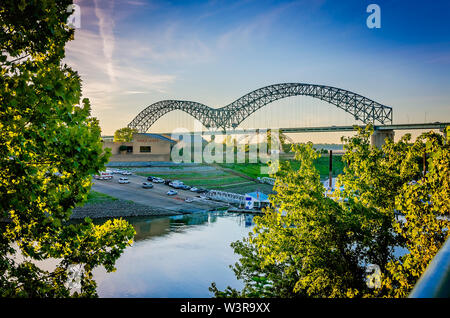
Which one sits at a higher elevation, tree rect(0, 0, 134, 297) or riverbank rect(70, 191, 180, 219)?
tree rect(0, 0, 134, 297)

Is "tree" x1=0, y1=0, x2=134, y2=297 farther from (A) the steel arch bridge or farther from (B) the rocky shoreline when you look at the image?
(A) the steel arch bridge

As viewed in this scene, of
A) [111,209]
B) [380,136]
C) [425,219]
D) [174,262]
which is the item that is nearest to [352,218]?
[425,219]

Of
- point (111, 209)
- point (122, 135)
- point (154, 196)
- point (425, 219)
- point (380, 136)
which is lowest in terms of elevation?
point (111, 209)

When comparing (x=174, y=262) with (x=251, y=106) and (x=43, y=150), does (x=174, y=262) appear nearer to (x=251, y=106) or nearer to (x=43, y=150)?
(x=43, y=150)

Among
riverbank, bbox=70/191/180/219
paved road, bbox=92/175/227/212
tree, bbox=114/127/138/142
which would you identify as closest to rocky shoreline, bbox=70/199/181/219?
riverbank, bbox=70/191/180/219

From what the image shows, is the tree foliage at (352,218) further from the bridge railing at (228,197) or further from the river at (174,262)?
the bridge railing at (228,197)

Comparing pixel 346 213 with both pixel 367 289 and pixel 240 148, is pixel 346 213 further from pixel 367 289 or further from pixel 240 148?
pixel 240 148
